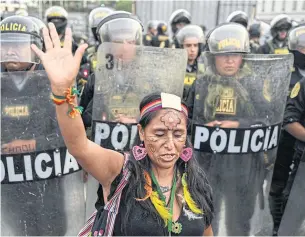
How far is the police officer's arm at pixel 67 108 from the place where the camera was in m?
1.47

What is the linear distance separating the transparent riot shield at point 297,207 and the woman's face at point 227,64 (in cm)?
81

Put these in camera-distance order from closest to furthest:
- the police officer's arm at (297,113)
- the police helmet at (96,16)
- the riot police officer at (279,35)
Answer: the police officer's arm at (297,113) < the police helmet at (96,16) < the riot police officer at (279,35)

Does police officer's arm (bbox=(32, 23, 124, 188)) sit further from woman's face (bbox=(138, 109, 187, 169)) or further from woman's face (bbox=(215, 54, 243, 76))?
woman's face (bbox=(215, 54, 243, 76))

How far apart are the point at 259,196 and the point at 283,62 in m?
1.02

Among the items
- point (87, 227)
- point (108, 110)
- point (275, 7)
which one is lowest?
point (87, 227)

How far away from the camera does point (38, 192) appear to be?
249 centimetres

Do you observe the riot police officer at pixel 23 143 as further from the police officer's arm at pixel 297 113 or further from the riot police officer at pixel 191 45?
the riot police officer at pixel 191 45

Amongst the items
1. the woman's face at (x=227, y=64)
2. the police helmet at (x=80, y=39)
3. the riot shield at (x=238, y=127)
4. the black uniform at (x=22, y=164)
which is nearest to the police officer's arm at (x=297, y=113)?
the riot shield at (x=238, y=127)

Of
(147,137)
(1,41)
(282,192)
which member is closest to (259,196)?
(282,192)

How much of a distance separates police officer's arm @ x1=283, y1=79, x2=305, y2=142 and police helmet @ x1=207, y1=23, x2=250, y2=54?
529 mm

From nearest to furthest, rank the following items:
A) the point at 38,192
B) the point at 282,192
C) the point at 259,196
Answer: the point at 38,192 → the point at 259,196 → the point at 282,192

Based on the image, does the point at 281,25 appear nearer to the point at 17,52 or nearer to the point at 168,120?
the point at 17,52

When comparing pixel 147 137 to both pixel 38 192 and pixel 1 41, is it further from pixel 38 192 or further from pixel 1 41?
pixel 1 41

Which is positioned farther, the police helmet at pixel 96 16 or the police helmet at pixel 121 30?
the police helmet at pixel 96 16
